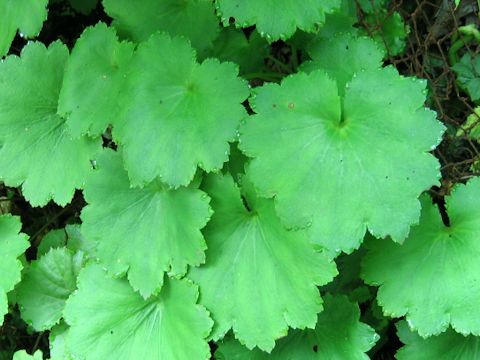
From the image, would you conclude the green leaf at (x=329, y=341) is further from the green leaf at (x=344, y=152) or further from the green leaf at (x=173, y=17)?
the green leaf at (x=173, y=17)

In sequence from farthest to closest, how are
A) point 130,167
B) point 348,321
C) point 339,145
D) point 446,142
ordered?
point 446,142 < point 348,321 < point 130,167 < point 339,145

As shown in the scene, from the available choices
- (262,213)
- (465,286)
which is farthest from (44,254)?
(465,286)

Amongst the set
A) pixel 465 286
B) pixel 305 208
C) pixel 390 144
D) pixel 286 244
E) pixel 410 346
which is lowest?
pixel 410 346

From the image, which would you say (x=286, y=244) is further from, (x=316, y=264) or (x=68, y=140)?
(x=68, y=140)

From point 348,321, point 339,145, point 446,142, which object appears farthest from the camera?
point 446,142

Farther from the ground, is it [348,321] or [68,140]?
[68,140]

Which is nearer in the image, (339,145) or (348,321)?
(339,145)
